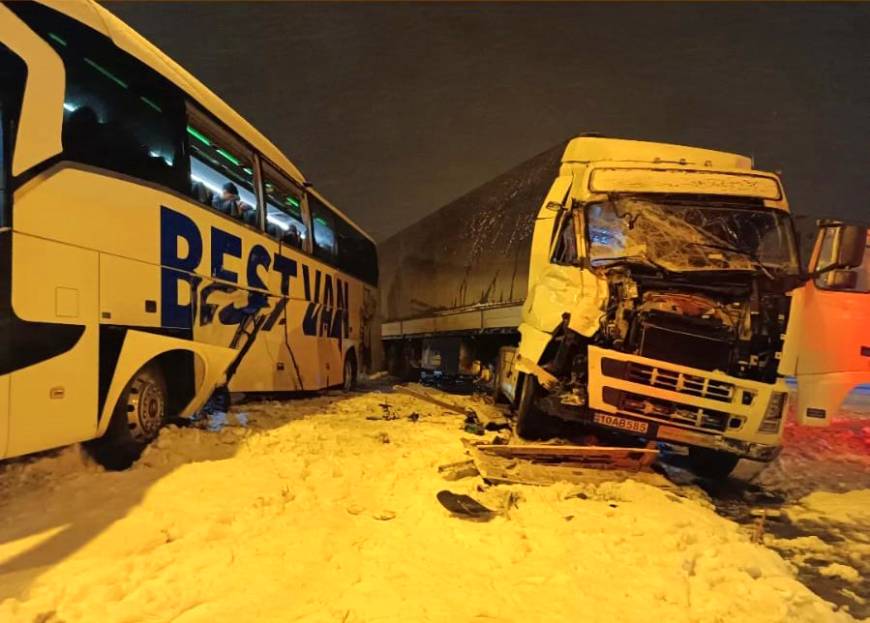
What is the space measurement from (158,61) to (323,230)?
5.36 metres

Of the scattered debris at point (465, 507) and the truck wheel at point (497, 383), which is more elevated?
the truck wheel at point (497, 383)

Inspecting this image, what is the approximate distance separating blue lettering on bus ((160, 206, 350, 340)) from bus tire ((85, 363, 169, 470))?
562 millimetres

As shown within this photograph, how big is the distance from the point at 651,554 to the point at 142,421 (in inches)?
167

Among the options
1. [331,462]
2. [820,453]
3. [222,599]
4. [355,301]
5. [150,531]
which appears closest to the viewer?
[222,599]

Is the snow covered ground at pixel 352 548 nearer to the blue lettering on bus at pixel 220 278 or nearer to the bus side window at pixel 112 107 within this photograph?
the blue lettering on bus at pixel 220 278

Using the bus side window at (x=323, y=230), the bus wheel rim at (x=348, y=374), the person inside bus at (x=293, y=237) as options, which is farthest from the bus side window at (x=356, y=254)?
the person inside bus at (x=293, y=237)

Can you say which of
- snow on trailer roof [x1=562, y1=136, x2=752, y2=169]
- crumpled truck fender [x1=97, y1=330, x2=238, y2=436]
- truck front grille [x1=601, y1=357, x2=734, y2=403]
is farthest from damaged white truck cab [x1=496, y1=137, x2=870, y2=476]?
crumpled truck fender [x1=97, y1=330, x2=238, y2=436]

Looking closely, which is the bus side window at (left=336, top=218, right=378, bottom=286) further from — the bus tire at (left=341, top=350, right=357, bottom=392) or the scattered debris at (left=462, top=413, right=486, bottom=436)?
the scattered debris at (left=462, top=413, right=486, bottom=436)

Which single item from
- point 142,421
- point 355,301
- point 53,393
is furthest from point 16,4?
point 355,301

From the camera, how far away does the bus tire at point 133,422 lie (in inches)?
191

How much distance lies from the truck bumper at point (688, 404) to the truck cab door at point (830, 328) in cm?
52

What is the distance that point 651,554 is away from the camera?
150 inches

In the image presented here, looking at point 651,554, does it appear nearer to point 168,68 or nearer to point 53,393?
point 53,393

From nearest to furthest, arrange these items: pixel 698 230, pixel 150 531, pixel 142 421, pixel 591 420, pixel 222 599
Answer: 1. pixel 222 599
2. pixel 150 531
3. pixel 142 421
4. pixel 591 420
5. pixel 698 230
